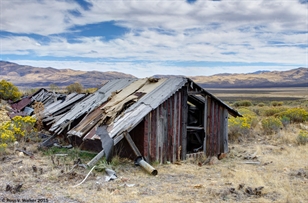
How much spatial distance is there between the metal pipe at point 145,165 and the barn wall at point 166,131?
27cm

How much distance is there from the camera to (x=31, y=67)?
181m

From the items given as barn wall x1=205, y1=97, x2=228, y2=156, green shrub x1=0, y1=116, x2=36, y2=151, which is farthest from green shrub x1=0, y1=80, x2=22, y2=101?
barn wall x1=205, y1=97, x2=228, y2=156

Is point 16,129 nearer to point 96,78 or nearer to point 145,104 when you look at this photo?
point 145,104

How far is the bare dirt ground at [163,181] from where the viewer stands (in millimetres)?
6906

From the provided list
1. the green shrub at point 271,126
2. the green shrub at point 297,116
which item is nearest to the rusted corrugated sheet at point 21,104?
the green shrub at point 271,126

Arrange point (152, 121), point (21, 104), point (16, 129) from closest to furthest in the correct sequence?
1. point (152, 121)
2. point (16, 129)
3. point (21, 104)

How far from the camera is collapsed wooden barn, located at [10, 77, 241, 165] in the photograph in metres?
9.53

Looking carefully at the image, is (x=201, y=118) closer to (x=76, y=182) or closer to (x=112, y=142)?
(x=112, y=142)

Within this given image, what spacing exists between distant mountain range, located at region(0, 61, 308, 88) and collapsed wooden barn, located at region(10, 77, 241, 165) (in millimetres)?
122240

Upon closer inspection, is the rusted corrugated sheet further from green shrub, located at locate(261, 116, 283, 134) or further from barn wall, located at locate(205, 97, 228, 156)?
green shrub, located at locate(261, 116, 283, 134)

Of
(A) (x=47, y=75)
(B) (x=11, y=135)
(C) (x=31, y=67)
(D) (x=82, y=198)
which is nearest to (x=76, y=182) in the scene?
(D) (x=82, y=198)

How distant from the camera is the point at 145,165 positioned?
8.90m

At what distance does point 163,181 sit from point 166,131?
2.20 meters

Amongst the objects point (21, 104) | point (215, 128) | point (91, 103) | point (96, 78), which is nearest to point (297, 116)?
point (215, 128)
